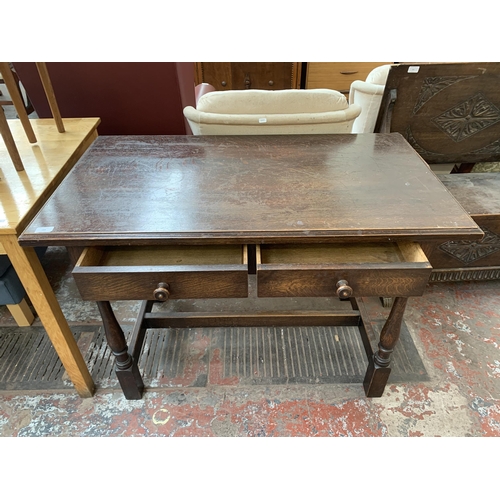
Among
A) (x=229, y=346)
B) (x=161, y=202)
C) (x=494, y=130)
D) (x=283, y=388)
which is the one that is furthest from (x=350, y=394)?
(x=494, y=130)

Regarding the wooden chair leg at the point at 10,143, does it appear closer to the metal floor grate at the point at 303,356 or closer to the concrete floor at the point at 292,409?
the concrete floor at the point at 292,409

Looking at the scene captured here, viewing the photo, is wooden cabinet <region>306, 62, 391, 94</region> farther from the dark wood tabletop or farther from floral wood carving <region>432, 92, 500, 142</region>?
the dark wood tabletop

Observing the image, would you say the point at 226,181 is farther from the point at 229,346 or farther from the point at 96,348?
the point at 96,348

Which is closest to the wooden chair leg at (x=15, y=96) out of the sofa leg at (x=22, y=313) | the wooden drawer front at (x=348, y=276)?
the sofa leg at (x=22, y=313)

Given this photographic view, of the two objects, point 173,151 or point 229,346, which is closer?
point 173,151

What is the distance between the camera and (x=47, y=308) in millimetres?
1171

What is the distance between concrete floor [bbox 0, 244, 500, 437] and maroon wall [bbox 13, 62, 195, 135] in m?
1.43

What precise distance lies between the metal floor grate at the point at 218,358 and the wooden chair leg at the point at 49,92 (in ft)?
3.19

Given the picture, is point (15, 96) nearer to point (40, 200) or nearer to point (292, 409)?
point (40, 200)

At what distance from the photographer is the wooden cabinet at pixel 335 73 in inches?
147

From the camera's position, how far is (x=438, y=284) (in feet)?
6.23

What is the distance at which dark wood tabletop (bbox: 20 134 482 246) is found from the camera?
0.94 metres

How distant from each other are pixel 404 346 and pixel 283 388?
613 mm

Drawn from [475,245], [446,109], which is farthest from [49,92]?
[475,245]
